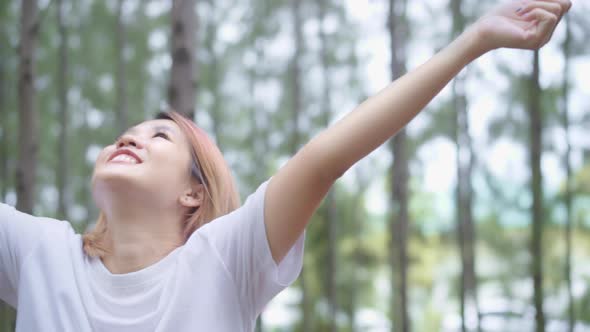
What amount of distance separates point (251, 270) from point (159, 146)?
1.24 ft

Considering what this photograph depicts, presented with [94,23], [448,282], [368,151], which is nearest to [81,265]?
[368,151]

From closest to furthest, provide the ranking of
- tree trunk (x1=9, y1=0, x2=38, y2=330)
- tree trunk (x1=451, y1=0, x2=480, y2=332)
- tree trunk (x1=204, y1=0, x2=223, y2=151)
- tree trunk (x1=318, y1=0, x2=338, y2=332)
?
tree trunk (x1=9, y1=0, x2=38, y2=330), tree trunk (x1=451, y1=0, x2=480, y2=332), tree trunk (x1=318, y1=0, x2=338, y2=332), tree trunk (x1=204, y1=0, x2=223, y2=151)

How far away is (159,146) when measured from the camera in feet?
5.55

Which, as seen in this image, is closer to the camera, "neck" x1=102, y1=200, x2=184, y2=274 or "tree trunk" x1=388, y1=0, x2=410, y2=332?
"neck" x1=102, y1=200, x2=184, y2=274

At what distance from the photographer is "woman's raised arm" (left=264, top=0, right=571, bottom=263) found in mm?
1341

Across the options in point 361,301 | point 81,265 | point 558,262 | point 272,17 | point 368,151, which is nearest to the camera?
point 368,151

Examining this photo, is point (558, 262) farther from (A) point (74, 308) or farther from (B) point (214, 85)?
(A) point (74, 308)

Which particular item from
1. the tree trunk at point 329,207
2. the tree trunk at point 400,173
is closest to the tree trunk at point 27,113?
the tree trunk at point 400,173

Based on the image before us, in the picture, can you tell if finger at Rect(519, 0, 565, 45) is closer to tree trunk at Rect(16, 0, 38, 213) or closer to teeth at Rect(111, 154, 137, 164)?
teeth at Rect(111, 154, 137, 164)

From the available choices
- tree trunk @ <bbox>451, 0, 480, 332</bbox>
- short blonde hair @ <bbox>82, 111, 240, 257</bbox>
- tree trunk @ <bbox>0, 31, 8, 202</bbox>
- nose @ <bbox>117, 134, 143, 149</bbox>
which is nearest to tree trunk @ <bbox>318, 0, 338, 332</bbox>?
tree trunk @ <bbox>451, 0, 480, 332</bbox>

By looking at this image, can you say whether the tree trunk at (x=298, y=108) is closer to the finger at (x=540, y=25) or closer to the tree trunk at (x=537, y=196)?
the tree trunk at (x=537, y=196)

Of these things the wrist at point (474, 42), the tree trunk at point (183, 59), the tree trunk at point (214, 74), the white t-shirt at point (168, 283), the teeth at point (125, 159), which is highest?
the tree trunk at point (214, 74)

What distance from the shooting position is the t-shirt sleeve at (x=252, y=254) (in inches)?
57.5

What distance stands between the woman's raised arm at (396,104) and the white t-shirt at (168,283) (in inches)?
4.3
